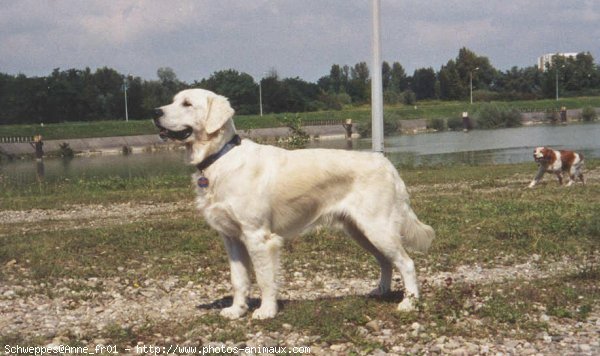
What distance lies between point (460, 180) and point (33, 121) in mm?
91211

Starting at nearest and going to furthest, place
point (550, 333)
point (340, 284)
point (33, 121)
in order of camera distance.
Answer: point (550, 333) < point (340, 284) < point (33, 121)

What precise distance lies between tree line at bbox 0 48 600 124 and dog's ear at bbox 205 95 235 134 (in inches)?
3394

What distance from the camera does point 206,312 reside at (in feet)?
25.9

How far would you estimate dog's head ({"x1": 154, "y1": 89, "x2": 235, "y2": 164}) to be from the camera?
741 centimetres

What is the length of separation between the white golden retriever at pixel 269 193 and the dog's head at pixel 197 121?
0.04ft

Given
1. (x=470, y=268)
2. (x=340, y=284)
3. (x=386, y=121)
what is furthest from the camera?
(x=386, y=121)

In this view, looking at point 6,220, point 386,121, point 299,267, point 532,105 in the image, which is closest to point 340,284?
point 299,267

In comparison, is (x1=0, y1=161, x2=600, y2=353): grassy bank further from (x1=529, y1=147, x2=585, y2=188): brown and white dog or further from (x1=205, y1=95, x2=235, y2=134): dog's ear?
(x1=529, y1=147, x2=585, y2=188): brown and white dog

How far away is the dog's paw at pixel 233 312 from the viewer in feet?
24.6

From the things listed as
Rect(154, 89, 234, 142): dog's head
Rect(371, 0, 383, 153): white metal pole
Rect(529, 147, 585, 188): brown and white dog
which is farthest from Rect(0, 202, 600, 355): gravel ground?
Rect(529, 147, 585, 188): brown and white dog

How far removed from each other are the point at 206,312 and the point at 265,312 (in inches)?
34.2

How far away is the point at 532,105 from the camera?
A: 11856 cm

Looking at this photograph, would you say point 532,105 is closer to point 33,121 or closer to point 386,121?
point 386,121

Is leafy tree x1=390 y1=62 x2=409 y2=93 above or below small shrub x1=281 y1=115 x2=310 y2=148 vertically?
above
